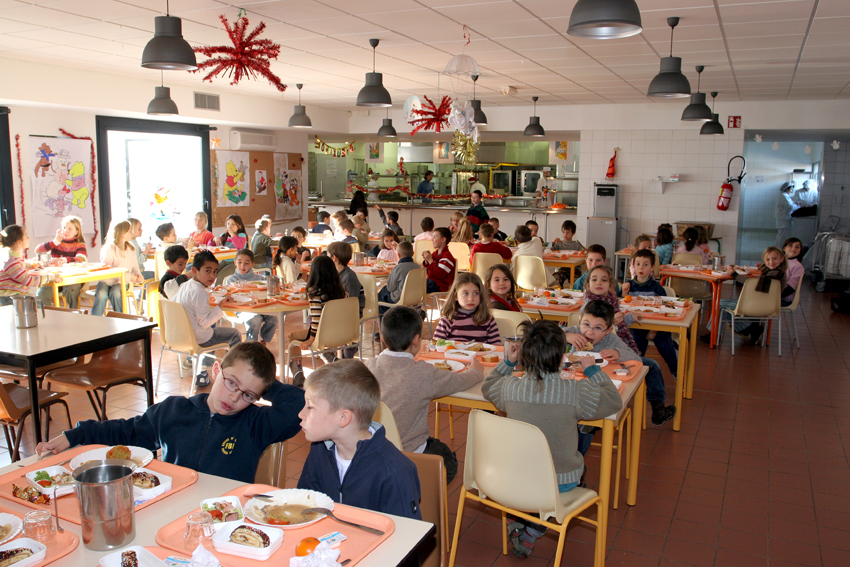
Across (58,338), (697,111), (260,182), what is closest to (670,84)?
(697,111)

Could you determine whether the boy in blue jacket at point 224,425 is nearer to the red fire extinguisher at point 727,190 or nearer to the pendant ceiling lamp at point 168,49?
the pendant ceiling lamp at point 168,49

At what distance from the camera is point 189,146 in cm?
1079

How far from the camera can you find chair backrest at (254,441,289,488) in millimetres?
2285

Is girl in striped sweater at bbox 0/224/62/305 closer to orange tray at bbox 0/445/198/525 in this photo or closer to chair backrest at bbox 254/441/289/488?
orange tray at bbox 0/445/198/525

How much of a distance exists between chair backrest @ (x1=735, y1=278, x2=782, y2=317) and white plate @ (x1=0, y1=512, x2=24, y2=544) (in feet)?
20.3

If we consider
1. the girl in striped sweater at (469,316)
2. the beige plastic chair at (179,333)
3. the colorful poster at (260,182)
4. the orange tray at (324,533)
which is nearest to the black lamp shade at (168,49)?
the beige plastic chair at (179,333)

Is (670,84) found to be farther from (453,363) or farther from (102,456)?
(102,456)

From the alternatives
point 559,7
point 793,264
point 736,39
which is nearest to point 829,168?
point 793,264

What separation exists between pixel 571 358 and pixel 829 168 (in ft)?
39.3

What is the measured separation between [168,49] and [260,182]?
784cm

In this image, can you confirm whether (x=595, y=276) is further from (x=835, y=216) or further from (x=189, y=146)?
(x=835, y=216)

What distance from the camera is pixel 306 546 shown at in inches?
60.8

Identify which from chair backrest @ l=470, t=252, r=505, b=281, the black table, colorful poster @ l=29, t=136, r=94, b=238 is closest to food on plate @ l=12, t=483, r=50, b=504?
the black table

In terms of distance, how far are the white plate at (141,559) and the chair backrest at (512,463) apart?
1245mm
